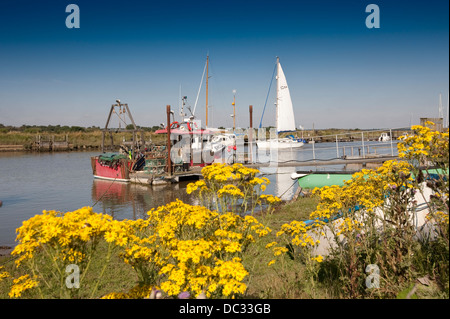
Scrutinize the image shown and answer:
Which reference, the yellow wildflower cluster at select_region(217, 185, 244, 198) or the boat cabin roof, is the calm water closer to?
the boat cabin roof

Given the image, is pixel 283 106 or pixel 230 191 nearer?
pixel 230 191

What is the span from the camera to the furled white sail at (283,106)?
35188 mm

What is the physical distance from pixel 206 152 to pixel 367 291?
87.0 ft

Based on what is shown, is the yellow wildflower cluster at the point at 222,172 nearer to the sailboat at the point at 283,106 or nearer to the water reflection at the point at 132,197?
the water reflection at the point at 132,197

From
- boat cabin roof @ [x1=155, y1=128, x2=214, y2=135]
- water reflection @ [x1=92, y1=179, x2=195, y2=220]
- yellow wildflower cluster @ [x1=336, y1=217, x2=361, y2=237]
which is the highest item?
boat cabin roof @ [x1=155, y1=128, x2=214, y2=135]

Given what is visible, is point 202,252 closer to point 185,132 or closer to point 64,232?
point 64,232

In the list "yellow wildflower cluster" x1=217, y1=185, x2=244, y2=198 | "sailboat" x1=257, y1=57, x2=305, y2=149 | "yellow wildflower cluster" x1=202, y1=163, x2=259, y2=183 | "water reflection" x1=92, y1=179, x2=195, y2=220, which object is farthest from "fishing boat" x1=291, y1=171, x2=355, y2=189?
"sailboat" x1=257, y1=57, x2=305, y2=149

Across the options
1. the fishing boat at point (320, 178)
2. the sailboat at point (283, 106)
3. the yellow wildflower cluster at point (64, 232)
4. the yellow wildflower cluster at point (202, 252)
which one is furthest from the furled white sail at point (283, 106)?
the yellow wildflower cluster at point (64, 232)

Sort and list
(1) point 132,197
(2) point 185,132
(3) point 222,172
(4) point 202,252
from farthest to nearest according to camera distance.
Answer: (2) point 185,132 < (1) point 132,197 < (3) point 222,172 < (4) point 202,252

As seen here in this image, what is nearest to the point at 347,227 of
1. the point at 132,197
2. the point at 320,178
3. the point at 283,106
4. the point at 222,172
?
the point at 222,172

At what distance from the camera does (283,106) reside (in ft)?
116

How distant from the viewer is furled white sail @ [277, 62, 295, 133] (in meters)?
35.2

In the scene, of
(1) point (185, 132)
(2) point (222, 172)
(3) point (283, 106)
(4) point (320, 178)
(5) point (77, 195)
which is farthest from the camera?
(3) point (283, 106)
